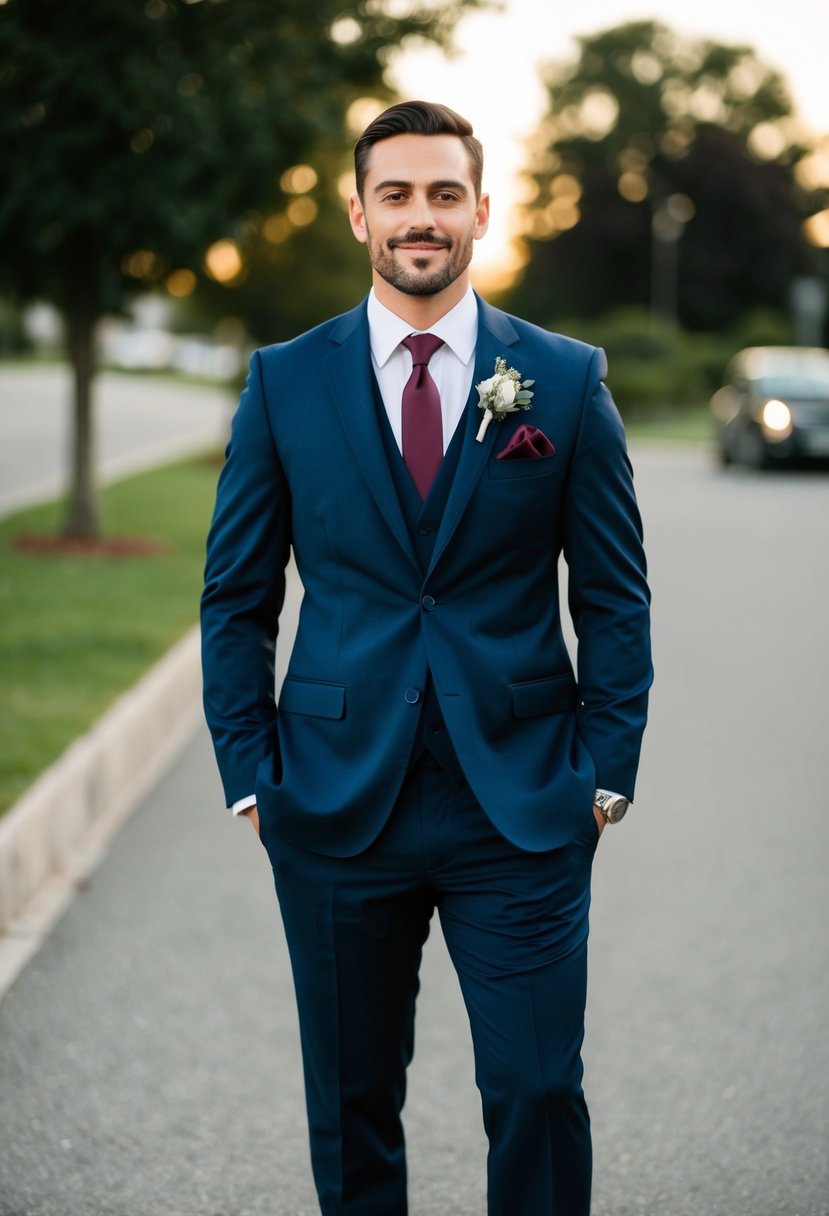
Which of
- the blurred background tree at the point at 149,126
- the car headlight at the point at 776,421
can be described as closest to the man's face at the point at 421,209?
the blurred background tree at the point at 149,126

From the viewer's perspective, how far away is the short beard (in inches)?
99.7

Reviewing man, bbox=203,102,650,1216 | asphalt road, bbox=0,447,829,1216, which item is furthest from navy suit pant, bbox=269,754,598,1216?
asphalt road, bbox=0,447,829,1216

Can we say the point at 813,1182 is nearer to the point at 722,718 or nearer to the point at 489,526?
the point at 489,526

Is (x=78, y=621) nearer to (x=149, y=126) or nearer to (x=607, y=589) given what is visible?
(x=149, y=126)

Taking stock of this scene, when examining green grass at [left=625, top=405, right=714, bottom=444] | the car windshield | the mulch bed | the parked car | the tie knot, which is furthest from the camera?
green grass at [left=625, top=405, right=714, bottom=444]

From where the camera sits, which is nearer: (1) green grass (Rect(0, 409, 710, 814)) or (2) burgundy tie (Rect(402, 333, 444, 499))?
(2) burgundy tie (Rect(402, 333, 444, 499))

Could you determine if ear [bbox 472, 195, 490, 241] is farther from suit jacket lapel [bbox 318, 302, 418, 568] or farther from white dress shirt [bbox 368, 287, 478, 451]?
suit jacket lapel [bbox 318, 302, 418, 568]

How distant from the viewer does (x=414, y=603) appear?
8.44 ft

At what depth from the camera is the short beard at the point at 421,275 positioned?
253 centimetres

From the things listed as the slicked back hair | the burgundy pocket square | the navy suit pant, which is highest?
the slicked back hair

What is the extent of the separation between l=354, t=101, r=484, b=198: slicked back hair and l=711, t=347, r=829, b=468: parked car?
2041 cm

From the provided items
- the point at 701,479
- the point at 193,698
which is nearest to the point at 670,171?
the point at 701,479

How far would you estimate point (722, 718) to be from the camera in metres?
7.86

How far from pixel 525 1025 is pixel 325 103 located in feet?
38.6
